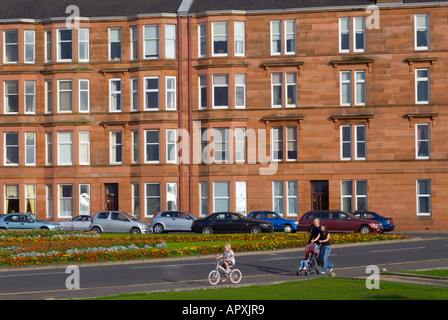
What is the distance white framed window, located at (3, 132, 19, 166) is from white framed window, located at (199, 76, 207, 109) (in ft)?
43.5

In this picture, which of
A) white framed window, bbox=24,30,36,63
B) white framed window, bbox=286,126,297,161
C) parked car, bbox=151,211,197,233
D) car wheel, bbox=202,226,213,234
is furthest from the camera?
white framed window, bbox=24,30,36,63

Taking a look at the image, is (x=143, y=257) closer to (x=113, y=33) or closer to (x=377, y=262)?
(x=377, y=262)

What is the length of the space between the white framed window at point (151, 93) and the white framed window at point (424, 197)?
1863 cm

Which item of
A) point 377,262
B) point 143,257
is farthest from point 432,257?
point 143,257

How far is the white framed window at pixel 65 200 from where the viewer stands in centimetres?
6309

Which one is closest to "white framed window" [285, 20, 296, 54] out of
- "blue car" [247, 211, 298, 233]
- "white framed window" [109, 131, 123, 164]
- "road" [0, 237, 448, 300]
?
"blue car" [247, 211, 298, 233]

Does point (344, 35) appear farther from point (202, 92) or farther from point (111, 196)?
point (111, 196)

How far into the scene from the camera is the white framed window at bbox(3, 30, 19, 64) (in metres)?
63.5

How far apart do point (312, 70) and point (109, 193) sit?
54.2ft

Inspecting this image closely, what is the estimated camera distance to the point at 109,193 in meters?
63.3

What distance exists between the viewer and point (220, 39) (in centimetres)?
6153

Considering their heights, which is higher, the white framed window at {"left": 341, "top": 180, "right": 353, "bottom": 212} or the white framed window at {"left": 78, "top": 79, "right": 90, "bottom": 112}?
the white framed window at {"left": 78, "top": 79, "right": 90, "bottom": 112}

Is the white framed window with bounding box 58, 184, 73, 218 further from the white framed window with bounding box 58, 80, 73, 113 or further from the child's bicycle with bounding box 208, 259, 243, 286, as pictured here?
the child's bicycle with bounding box 208, 259, 243, 286

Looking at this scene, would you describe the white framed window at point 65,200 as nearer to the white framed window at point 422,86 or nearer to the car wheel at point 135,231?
the car wheel at point 135,231
